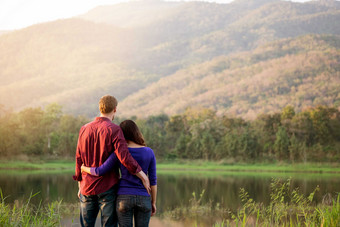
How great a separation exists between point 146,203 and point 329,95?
85544mm

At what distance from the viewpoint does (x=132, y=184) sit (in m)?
4.70

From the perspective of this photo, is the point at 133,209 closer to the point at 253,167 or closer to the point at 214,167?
the point at 253,167

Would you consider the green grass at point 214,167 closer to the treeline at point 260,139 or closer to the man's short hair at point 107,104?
the treeline at point 260,139

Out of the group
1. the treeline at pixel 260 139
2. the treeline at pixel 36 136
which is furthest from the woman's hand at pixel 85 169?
the treeline at pixel 36 136

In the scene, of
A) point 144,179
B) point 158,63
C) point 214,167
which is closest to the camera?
point 144,179

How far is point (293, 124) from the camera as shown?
4872 cm

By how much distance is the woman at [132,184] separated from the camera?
464cm

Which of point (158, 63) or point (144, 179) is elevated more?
point (158, 63)

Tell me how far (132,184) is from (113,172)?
0.28 meters

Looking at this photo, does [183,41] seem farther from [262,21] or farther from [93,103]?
[93,103]

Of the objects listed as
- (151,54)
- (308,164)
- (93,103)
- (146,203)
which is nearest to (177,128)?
(308,164)

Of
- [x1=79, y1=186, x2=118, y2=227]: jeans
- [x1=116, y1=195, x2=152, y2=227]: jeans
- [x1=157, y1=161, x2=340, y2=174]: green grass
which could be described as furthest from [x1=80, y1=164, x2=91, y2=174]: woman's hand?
[x1=157, y1=161, x2=340, y2=174]: green grass

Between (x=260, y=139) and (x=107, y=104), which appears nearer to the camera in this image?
(x=107, y=104)

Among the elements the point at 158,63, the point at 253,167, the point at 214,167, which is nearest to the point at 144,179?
the point at 253,167
